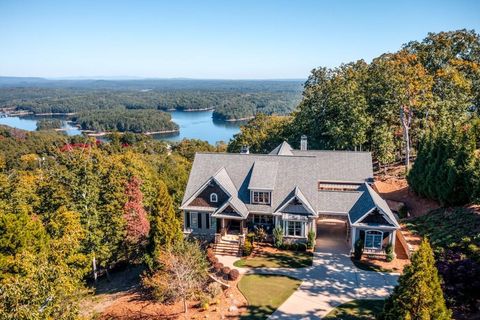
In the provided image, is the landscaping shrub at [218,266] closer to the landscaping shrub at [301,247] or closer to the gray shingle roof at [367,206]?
the landscaping shrub at [301,247]

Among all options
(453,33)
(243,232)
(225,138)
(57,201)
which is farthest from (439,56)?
(225,138)

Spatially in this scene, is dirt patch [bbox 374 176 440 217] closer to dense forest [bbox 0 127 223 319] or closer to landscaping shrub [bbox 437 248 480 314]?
landscaping shrub [bbox 437 248 480 314]

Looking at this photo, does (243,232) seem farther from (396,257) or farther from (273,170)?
(396,257)

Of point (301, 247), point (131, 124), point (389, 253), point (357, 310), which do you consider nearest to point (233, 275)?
point (301, 247)

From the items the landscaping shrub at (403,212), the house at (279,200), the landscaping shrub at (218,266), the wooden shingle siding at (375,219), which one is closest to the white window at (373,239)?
the house at (279,200)

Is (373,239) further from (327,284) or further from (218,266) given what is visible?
(218,266)

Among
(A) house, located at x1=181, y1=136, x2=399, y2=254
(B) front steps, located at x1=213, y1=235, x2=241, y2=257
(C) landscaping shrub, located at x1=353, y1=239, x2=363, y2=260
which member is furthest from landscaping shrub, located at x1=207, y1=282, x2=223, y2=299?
(C) landscaping shrub, located at x1=353, y1=239, x2=363, y2=260
